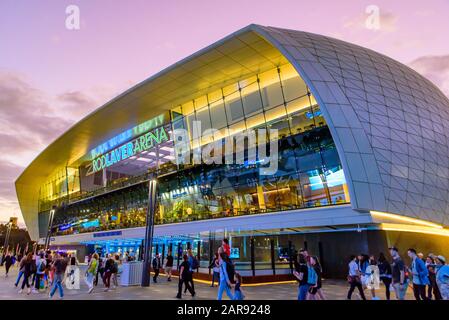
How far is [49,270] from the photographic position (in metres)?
16.4

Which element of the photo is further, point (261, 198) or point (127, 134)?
point (127, 134)

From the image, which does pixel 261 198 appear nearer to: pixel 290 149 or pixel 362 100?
pixel 290 149

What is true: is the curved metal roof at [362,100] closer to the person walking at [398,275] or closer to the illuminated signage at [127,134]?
the illuminated signage at [127,134]

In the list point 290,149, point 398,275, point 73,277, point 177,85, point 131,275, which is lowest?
point 131,275

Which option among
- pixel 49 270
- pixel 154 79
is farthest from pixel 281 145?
pixel 49 270

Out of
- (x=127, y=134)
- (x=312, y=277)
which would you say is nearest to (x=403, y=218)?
(x=312, y=277)

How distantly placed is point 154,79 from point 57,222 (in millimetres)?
38837

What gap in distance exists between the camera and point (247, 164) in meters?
24.7

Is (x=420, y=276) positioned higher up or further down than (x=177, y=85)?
further down

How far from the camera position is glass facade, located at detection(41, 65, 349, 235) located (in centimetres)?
2122

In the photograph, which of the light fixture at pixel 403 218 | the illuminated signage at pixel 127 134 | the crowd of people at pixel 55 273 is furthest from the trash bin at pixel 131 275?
the illuminated signage at pixel 127 134

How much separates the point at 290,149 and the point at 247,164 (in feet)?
11.9

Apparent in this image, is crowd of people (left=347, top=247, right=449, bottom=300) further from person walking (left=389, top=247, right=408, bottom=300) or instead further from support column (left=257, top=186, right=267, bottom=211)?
support column (left=257, top=186, right=267, bottom=211)
